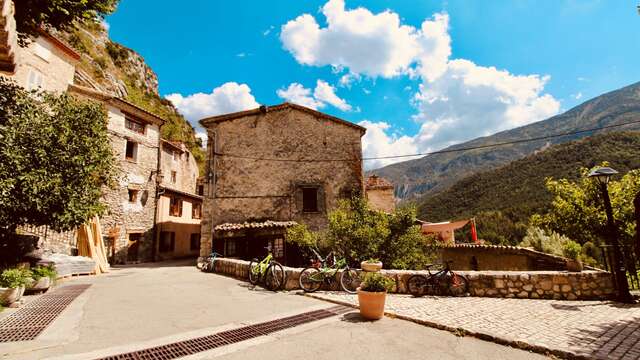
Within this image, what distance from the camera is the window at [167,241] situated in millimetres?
22141

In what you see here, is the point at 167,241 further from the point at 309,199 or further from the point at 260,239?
the point at 309,199

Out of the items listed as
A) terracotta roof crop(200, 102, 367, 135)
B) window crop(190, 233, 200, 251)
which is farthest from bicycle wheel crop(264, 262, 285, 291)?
window crop(190, 233, 200, 251)

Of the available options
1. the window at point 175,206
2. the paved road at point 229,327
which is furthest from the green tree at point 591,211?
the window at point 175,206

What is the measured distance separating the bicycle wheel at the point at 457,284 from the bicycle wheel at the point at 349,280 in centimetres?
264

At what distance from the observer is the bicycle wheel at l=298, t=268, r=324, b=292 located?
8.77 m

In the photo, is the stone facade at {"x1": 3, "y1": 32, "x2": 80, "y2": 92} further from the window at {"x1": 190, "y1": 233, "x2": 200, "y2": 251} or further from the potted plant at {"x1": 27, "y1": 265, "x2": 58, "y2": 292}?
the window at {"x1": 190, "y1": 233, "x2": 200, "y2": 251}

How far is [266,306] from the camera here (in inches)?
273

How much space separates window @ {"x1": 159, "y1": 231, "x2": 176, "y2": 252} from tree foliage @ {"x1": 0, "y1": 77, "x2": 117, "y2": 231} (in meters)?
12.4

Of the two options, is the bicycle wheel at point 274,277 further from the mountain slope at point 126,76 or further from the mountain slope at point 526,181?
the mountain slope at point 126,76

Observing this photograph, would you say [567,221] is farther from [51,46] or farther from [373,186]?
[51,46]

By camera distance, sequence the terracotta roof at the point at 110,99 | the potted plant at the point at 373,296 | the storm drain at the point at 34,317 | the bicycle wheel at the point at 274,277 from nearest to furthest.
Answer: the storm drain at the point at 34,317 → the potted plant at the point at 373,296 → the bicycle wheel at the point at 274,277 → the terracotta roof at the point at 110,99

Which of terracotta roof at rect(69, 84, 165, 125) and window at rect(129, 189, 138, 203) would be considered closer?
terracotta roof at rect(69, 84, 165, 125)

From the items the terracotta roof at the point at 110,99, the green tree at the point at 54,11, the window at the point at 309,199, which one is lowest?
the window at the point at 309,199

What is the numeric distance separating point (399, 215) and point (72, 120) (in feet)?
42.1
